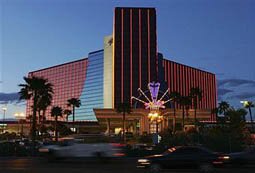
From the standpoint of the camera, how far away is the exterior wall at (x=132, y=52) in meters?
168

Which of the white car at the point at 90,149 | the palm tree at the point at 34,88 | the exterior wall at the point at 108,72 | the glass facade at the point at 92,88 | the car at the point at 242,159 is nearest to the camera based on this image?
the car at the point at 242,159

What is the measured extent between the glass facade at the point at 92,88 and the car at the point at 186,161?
161 metres

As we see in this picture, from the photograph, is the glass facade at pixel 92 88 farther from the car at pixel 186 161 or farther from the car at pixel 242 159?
the car at pixel 186 161

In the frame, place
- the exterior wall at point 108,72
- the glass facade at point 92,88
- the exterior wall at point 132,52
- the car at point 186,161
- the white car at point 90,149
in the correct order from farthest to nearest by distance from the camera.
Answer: the glass facade at point 92,88 → the exterior wall at point 108,72 → the exterior wall at point 132,52 → the white car at point 90,149 → the car at point 186,161

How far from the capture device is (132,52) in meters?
168

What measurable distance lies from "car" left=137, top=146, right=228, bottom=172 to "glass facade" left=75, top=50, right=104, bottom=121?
161 m

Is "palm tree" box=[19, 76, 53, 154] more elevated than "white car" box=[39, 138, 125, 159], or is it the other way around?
"palm tree" box=[19, 76, 53, 154]

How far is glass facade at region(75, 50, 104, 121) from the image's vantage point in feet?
605

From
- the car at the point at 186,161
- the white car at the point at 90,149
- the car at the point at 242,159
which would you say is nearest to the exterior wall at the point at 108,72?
the white car at the point at 90,149

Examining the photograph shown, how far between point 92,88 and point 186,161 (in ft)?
561

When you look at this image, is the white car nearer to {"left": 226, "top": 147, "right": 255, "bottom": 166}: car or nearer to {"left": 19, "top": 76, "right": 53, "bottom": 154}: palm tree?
{"left": 226, "top": 147, "right": 255, "bottom": 166}: car

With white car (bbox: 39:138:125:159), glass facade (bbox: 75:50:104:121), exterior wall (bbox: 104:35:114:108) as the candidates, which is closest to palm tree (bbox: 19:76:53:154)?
white car (bbox: 39:138:125:159)

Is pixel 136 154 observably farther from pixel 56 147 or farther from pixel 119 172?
pixel 119 172

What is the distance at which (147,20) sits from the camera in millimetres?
170500
